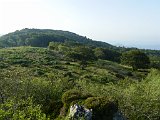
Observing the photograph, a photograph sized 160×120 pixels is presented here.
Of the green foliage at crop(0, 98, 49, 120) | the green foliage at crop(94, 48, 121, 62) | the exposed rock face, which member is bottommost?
the green foliage at crop(94, 48, 121, 62)

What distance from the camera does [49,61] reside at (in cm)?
12750

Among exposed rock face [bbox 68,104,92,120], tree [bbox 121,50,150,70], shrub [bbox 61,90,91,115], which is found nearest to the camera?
exposed rock face [bbox 68,104,92,120]

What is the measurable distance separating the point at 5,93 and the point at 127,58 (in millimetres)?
106691

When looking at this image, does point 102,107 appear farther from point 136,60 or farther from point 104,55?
point 104,55

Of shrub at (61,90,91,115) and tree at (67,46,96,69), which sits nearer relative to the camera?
shrub at (61,90,91,115)

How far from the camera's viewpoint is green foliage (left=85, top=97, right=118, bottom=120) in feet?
110

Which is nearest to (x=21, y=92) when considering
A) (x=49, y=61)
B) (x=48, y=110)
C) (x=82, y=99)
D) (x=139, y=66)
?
(x=48, y=110)

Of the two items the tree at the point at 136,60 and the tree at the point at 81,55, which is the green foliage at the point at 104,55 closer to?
the tree at the point at 81,55

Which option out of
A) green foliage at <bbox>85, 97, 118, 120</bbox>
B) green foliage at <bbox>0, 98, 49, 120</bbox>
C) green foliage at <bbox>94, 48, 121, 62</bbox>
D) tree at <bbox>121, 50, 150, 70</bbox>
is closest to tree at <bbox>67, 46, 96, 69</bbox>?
tree at <bbox>121, 50, 150, 70</bbox>

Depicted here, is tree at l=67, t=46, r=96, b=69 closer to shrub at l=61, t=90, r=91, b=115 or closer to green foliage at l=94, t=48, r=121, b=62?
green foliage at l=94, t=48, r=121, b=62

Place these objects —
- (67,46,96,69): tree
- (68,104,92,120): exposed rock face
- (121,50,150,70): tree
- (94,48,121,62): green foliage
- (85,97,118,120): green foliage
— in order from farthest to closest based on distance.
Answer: (94,48,121,62): green foliage < (67,46,96,69): tree < (121,50,150,70): tree < (85,97,118,120): green foliage < (68,104,92,120): exposed rock face

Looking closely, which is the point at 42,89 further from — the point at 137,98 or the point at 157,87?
the point at 157,87

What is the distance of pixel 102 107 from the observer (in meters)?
33.5

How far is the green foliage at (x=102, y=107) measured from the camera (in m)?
33.5
